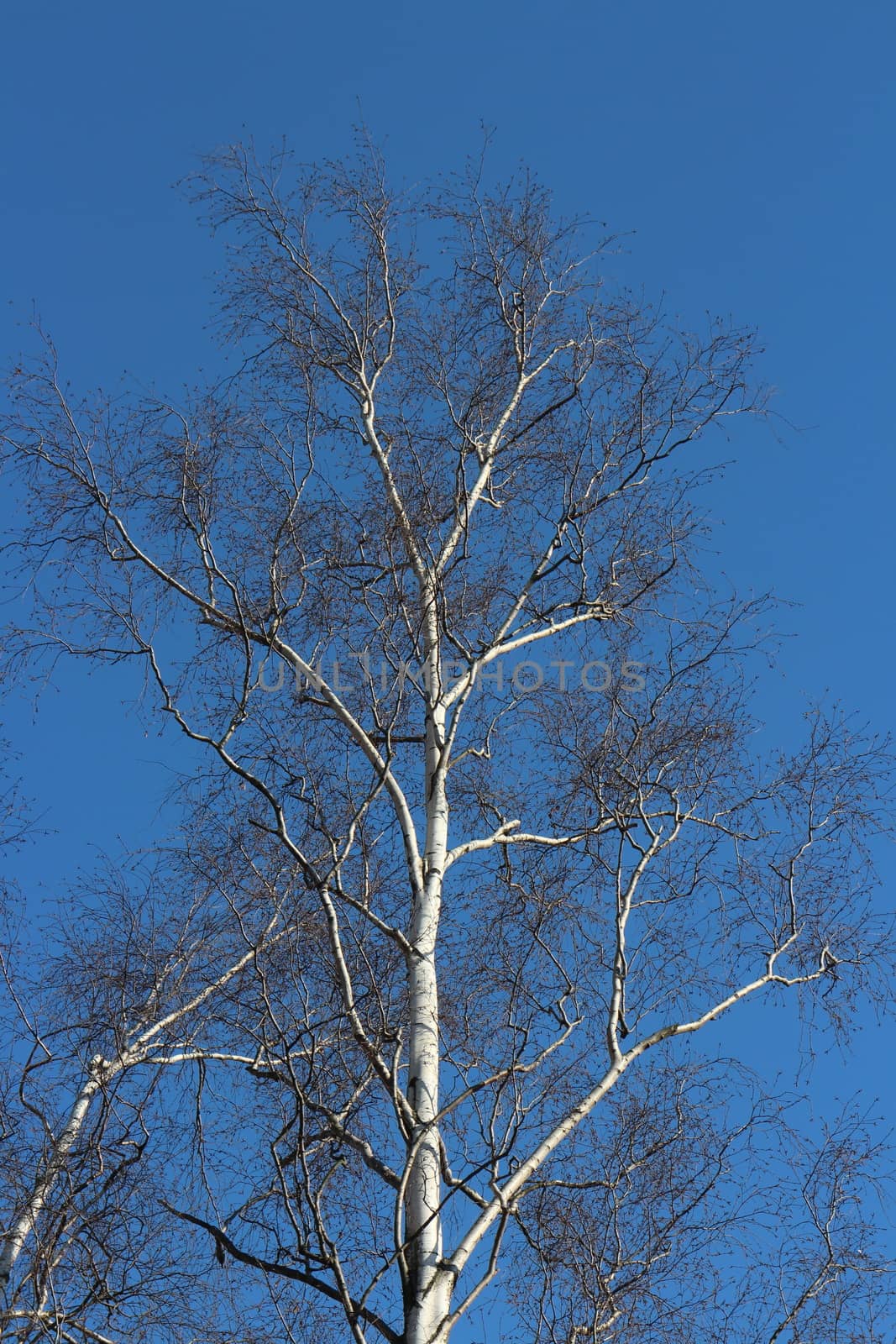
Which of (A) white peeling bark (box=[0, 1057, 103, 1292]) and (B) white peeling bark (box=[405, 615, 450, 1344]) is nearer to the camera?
(B) white peeling bark (box=[405, 615, 450, 1344])

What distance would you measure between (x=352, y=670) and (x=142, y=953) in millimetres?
2011

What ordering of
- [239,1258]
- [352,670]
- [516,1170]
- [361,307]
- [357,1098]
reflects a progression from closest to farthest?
[239,1258]
[516,1170]
[357,1098]
[352,670]
[361,307]

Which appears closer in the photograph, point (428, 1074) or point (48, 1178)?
point (428, 1074)

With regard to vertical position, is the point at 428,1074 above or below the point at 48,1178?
above

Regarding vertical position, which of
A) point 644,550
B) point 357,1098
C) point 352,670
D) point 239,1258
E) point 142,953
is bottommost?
point 239,1258

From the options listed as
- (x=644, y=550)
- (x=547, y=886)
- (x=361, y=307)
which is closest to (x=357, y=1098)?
(x=547, y=886)

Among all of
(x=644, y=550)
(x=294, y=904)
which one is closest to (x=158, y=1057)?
(x=294, y=904)

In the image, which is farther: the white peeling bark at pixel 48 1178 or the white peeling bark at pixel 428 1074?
the white peeling bark at pixel 48 1178

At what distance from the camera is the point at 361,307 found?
954cm

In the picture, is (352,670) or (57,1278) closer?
(57,1278)

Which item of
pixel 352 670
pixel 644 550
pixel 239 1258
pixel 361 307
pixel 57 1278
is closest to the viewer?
pixel 239 1258

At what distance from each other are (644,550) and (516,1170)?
4.00 meters

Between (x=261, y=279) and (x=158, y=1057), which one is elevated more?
(x=261, y=279)

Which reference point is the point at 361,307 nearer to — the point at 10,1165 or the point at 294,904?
the point at 294,904
